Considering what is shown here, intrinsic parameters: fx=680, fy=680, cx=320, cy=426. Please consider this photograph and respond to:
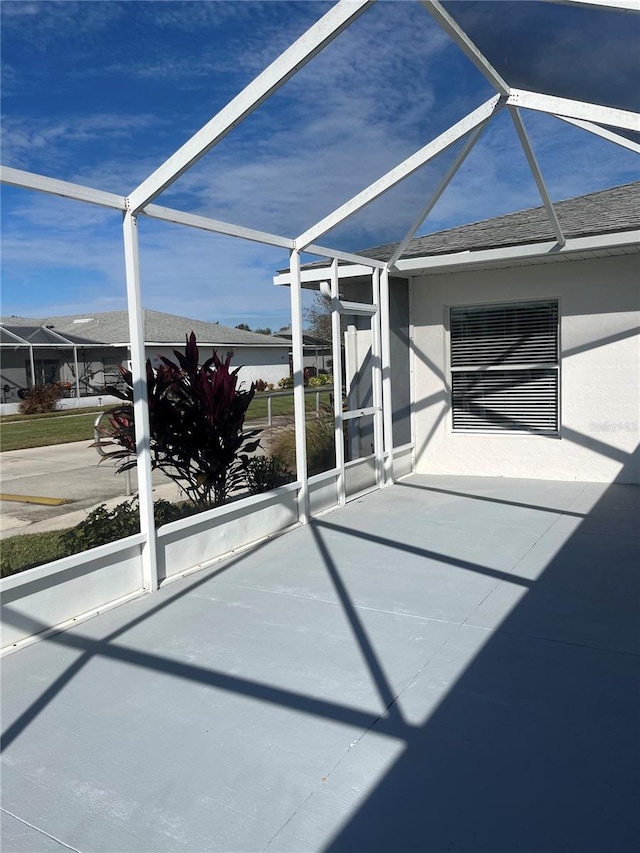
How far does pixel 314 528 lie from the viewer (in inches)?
243

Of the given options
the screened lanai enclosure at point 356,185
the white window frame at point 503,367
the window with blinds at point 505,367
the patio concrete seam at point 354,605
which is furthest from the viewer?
the window with blinds at point 505,367

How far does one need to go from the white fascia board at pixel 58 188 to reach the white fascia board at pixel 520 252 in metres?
4.28

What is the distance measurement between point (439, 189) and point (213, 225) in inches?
86.1

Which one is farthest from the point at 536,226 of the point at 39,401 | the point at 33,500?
the point at 39,401

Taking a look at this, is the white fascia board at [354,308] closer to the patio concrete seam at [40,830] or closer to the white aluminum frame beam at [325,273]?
the white aluminum frame beam at [325,273]

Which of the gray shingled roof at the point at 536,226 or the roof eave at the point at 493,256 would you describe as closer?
the roof eave at the point at 493,256

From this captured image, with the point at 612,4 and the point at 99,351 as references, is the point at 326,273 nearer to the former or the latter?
the point at 612,4

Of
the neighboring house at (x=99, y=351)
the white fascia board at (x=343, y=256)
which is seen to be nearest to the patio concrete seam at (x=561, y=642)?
the white fascia board at (x=343, y=256)

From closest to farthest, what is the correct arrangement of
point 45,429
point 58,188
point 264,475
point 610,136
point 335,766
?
point 335,766 < point 58,188 < point 610,136 < point 264,475 < point 45,429

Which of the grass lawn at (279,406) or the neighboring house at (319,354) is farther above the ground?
the neighboring house at (319,354)

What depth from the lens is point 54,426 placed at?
1681cm

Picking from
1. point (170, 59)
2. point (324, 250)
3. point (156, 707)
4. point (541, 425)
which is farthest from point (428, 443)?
point (156, 707)

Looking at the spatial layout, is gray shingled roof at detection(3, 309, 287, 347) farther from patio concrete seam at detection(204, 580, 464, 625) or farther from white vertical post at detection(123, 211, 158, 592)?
Result: patio concrete seam at detection(204, 580, 464, 625)

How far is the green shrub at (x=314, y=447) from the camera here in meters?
8.22
